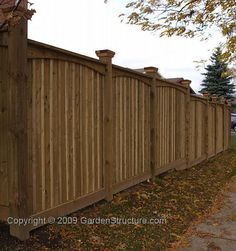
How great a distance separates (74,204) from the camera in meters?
4.26

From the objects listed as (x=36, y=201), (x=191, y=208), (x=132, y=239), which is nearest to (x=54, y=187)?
(x=36, y=201)

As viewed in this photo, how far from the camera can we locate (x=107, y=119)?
489 cm

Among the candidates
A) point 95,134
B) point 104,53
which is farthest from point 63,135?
point 104,53

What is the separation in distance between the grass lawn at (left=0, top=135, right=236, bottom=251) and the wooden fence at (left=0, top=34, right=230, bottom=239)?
149 mm

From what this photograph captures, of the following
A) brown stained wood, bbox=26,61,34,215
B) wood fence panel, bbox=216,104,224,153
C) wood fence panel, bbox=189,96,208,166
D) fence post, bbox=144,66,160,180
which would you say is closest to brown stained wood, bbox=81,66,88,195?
brown stained wood, bbox=26,61,34,215

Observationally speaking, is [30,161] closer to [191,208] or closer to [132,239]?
[132,239]

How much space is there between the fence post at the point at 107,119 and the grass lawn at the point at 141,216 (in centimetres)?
41

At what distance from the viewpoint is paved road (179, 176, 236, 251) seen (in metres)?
3.88

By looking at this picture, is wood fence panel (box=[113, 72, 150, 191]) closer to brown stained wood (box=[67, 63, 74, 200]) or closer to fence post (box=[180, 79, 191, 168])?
brown stained wood (box=[67, 63, 74, 200])

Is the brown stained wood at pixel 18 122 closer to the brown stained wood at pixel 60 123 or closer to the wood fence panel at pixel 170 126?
the brown stained wood at pixel 60 123

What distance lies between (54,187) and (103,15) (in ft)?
9.52

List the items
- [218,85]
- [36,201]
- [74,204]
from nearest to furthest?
[36,201]
[74,204]
[218,85]

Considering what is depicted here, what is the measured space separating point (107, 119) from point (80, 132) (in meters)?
0.64

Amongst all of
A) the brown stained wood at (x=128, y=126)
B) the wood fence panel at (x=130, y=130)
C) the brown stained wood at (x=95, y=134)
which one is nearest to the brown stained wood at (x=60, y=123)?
the brown stained wood at (x=95, y=134)
